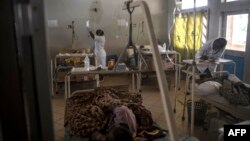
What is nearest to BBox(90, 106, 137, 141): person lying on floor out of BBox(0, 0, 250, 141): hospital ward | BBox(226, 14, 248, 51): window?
BBox(0, 0, 250, 141): hospital ward

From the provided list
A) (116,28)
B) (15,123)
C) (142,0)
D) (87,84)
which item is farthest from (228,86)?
(116,28)

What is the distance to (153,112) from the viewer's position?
3.89m

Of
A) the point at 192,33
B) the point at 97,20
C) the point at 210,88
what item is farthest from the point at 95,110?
the point at 97,20

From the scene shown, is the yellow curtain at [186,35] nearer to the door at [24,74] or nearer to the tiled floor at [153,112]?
the tiled floor at [153,112]

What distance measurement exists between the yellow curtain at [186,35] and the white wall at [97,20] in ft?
2.27

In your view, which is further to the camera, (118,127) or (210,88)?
(210,88)

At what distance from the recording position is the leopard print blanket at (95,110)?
223 centimetres

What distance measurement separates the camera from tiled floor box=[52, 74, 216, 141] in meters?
3.17

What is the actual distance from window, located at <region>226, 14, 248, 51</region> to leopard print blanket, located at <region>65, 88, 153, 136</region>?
2.80 m

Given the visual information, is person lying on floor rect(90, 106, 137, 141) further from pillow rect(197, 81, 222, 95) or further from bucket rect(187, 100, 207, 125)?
bucket rect(187, 100, 207, 125)

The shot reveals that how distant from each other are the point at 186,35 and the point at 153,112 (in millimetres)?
2893

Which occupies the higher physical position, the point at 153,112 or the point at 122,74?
the point at 122,74

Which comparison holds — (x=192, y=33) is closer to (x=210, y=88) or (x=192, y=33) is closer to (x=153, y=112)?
(x=153, y=112)

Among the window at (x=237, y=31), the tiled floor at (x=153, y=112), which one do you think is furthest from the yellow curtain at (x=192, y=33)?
the tiled floor at (x=153, y=112)
